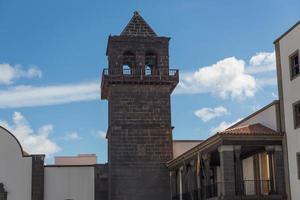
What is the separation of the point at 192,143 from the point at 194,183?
8.91 metres

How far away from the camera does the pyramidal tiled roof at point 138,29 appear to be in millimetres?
45938

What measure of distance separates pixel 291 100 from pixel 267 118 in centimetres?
272

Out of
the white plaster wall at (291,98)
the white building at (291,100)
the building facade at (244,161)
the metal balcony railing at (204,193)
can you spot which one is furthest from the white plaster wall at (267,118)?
the metal balcony railing at (204,193)

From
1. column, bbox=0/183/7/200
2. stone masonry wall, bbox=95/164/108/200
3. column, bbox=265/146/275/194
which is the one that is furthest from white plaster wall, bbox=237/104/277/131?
column, bbox=0/183/7/200

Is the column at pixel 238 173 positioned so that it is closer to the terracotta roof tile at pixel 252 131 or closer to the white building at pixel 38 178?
the terracotta roof tile at pixel 252 131

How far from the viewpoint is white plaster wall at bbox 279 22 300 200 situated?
30.2m

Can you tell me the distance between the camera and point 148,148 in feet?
143

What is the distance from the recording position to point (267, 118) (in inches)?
1316

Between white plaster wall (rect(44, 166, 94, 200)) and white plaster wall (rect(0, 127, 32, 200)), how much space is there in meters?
1.36

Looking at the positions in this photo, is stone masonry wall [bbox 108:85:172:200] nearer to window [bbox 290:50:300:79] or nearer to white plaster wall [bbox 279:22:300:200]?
white plaster wall [bbox 279:22:300:200]

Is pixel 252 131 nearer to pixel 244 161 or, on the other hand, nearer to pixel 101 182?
pixel 244 161

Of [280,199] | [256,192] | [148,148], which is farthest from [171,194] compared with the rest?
[280,199]

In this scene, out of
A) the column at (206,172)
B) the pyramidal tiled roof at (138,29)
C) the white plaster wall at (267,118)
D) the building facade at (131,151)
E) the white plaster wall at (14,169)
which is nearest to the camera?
the white plaster wall at (267,118)

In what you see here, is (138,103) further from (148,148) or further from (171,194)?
(171,194)
